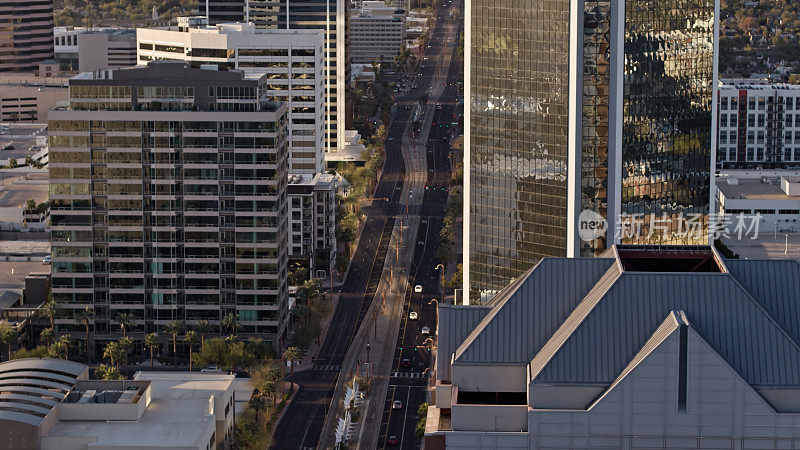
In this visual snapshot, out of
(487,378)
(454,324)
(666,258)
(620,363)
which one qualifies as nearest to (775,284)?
(666,258)

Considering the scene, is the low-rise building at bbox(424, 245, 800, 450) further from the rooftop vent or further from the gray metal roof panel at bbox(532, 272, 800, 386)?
the rooftop vent

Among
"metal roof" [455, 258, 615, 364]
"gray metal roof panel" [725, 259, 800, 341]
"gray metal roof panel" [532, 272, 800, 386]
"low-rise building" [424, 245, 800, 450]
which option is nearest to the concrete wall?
"low-rise building" [424, 245, 800, 450]

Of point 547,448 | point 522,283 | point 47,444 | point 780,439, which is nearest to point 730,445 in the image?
point 780,439

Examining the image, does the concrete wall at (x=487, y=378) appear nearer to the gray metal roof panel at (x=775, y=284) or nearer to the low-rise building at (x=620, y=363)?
the low-rise building at (x=620, y=363)

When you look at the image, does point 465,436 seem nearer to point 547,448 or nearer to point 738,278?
point 547,448

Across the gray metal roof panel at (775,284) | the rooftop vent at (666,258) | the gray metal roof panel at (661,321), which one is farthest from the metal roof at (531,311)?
the gray metal roof panel at (775,284)

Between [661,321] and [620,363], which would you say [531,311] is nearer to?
[620,363]
